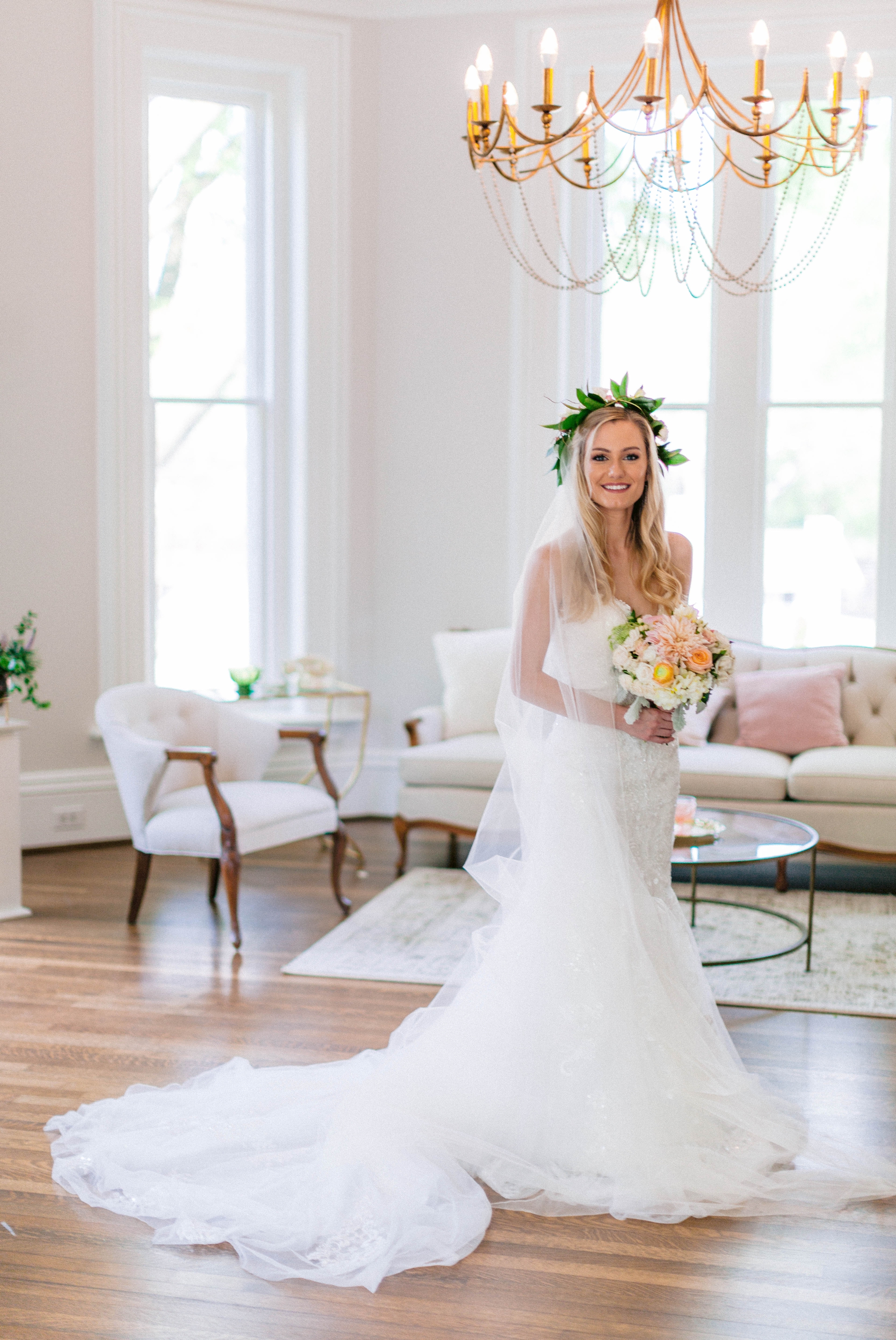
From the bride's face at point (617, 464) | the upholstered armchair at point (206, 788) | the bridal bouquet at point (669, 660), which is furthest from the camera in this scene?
the upholstered armchair at point (206, 788)

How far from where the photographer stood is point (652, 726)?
10.2ft

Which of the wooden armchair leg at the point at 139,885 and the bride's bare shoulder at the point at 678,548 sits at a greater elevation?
the bride's bare shoulder at the point at 678,548

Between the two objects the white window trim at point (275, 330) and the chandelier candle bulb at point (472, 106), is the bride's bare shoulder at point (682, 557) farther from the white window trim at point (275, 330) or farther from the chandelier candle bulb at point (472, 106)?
the white window trim at point (275, 330)

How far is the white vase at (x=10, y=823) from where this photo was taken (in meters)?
5.05

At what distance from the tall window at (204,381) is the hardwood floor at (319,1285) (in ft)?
7.85

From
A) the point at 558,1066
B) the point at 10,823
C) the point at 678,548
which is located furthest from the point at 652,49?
the point at 10,823

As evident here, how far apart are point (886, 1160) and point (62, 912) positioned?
3.35 metres

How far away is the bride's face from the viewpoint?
3.09 meters

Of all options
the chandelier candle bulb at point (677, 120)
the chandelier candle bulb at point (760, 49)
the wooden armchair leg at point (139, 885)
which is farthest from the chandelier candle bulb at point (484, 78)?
the wooden armchair leg at point (139, 885)

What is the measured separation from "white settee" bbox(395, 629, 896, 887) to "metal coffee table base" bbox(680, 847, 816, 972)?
42cm

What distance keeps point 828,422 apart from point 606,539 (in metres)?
3.79

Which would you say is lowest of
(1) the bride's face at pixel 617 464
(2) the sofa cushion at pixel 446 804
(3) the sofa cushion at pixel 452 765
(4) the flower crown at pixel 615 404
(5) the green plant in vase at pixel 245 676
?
(2) the sofa cushion at pixel 446 804

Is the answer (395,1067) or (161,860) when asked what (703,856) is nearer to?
(395,1067)

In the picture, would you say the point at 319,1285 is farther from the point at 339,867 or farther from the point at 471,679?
the point at 471,679
